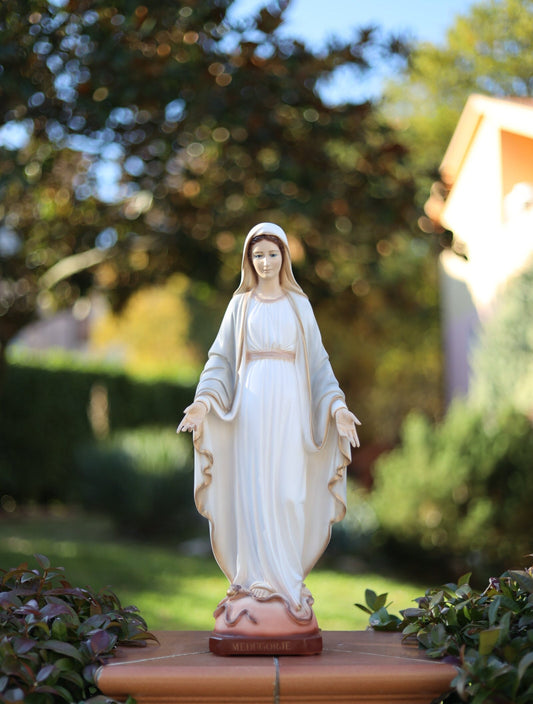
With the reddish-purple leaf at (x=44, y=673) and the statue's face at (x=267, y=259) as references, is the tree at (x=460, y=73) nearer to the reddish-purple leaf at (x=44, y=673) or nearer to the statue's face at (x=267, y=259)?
the statue's face at (x=267, y=259)

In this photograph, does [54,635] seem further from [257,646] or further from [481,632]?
[481,632]

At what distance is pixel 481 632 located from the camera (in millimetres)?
3602

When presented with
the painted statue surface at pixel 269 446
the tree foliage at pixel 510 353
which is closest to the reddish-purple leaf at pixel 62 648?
the painted statue surface at pixel 269 446

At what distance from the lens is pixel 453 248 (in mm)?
7043

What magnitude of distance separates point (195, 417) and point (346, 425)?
689mm

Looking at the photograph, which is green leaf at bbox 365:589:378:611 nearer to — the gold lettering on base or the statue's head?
the gold lettering on base

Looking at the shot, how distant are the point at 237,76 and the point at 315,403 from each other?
3719mm

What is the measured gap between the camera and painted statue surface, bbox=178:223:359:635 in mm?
4027

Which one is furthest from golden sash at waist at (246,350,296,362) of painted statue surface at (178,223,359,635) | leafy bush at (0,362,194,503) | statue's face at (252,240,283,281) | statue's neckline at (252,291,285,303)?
leafy bush at (0,362,194,503)

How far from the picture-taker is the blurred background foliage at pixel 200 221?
Answer: 22.4 ft

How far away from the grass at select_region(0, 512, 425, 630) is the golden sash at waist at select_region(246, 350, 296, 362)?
333 centimetres

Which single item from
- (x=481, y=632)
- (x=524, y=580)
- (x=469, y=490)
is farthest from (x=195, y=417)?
(x=469, y=490)

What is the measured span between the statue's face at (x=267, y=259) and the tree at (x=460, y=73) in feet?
31.8

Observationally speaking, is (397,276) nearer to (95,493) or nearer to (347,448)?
(95,493)
